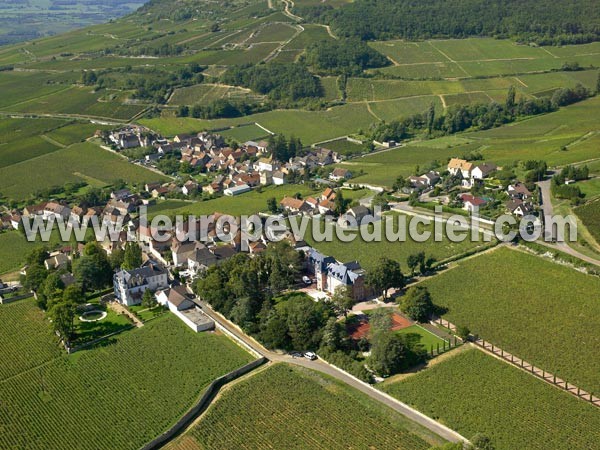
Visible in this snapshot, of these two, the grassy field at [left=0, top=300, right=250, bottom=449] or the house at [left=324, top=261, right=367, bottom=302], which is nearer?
the grassy field at [left=0, top=300, right=250, bottom=449]

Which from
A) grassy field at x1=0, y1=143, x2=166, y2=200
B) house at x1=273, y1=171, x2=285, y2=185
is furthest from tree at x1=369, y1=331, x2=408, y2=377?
grassy field at x1=0, y1=143, x2=166, y2=200

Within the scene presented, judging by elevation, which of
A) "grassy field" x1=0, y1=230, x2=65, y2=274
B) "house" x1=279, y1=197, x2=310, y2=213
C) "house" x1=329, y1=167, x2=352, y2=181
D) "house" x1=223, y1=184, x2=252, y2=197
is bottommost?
"house" x1=223, y1=184, x2=252, y2=197

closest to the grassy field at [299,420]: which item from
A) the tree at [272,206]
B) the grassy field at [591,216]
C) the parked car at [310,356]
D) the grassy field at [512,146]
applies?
the parked car at [310,356]

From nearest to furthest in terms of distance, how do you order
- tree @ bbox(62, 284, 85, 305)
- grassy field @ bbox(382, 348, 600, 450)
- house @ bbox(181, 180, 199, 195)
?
grassy field @ bbox(382, 348, 600, 450) < tree @ bbox(62, 284, 85, 305) < house @ bbox(181, 180, 199, 195)

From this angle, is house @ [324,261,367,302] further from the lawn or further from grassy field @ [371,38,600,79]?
grassy field @ [371,38,600,79]

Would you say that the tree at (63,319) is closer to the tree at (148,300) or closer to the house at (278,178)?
Answer: the tree at (148,300)

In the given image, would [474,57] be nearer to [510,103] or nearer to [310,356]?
[510,103]

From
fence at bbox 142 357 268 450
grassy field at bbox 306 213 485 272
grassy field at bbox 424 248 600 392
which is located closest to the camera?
fence at bbox 142 357 268 450
